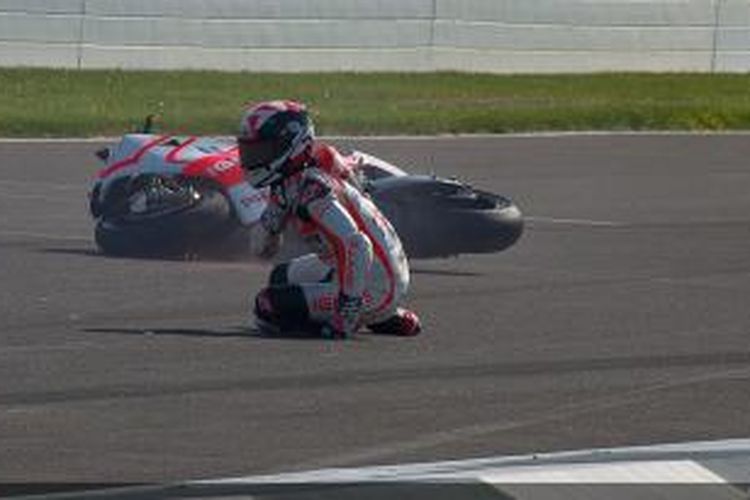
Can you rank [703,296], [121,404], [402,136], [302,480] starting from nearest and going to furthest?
[302,480]
[121,404]
[703,296]
[402,136]

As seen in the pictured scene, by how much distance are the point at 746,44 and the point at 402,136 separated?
985 cm

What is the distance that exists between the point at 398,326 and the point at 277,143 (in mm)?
1043

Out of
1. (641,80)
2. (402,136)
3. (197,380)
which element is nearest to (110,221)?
(197,380)

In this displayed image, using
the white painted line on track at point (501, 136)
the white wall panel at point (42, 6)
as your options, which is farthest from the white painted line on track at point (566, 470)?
the white wall panel at point (42, 6)

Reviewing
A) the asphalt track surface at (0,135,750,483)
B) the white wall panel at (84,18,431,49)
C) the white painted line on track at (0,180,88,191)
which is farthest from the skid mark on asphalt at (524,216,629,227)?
the white wall panel at (84,18,431,49)

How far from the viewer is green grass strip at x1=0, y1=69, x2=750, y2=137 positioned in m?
28.4

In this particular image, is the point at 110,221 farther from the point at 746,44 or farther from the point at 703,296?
the point at 746,44

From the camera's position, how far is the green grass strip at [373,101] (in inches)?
1119

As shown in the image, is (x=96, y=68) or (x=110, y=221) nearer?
(x=110, y=221)

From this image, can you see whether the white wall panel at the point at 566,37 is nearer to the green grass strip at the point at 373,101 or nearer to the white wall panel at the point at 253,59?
the green grass strip at the point at 373,101

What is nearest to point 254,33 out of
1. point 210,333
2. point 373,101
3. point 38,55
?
point 373,101

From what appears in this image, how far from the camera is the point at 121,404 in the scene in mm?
10492

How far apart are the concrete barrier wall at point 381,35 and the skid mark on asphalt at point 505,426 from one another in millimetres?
20764

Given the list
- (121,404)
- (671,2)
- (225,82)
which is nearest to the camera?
(121,404)
